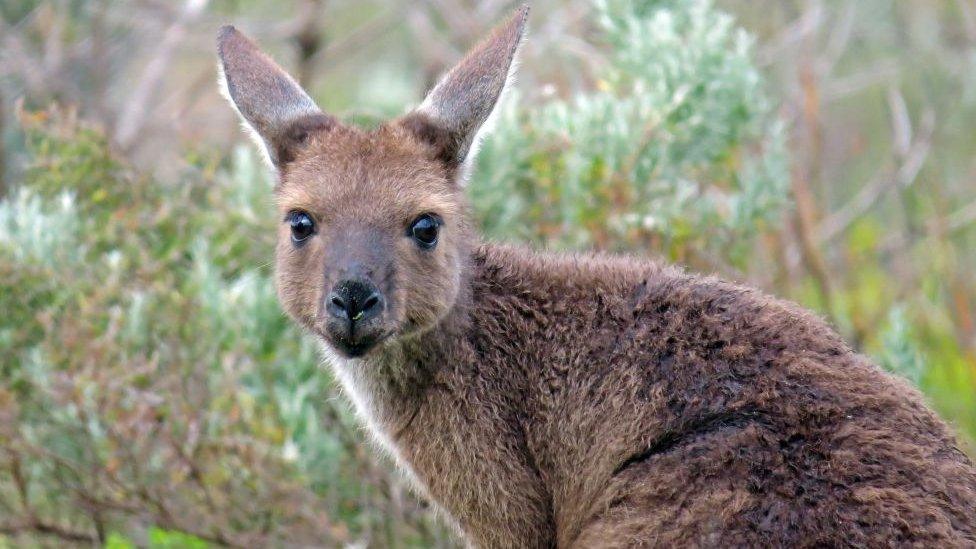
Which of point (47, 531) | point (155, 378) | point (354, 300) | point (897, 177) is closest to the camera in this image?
point (354, 300)

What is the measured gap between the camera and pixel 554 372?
18.5 ft

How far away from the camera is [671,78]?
7.54 metres

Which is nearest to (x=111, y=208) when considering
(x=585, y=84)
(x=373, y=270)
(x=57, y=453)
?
(x=57, y=453)

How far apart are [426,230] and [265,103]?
0.94m

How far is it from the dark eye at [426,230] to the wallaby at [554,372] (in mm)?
12

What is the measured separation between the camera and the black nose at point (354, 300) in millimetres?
5234

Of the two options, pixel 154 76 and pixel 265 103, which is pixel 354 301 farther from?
pixel 154 76

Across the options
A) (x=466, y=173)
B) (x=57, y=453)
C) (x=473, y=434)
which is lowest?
(x=57, y=453)

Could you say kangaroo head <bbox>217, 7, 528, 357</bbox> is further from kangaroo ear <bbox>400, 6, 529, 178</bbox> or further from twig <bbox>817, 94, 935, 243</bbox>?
twig <bbox>817, 94, 935, 243</bbox>

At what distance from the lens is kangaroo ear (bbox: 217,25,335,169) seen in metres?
5.90

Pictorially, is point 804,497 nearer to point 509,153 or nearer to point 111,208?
point 509,153

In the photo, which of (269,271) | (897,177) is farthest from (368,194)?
(897,177)

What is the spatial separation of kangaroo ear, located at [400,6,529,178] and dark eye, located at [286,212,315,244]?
595 millimetres

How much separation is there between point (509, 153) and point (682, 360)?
2699 millimetres
